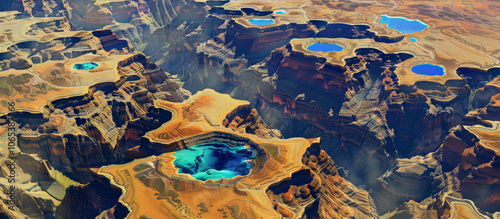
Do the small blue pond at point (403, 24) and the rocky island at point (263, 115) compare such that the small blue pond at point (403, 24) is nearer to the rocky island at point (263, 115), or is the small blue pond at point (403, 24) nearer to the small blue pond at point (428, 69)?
the rocky island at point (263, 115)

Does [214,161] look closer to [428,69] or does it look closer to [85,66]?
[85,66]

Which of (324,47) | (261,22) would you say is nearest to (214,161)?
(324,47)

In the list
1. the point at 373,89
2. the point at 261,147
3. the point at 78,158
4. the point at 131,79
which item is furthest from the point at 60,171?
the point at 373,89

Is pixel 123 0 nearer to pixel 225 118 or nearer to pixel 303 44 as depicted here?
pixel 303 44

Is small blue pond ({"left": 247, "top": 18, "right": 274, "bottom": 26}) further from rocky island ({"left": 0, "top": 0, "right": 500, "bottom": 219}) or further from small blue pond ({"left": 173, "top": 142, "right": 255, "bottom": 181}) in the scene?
small blue pond ({"left": 173, "top": 142, "right": 255, "bottom": 181})

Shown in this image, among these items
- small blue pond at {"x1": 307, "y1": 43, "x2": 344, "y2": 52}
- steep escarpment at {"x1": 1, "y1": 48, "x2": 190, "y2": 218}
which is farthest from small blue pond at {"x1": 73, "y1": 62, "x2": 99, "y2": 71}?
small blue pond at {"x1": 307, "y1": 43, "x2": 344, "y2": 52}

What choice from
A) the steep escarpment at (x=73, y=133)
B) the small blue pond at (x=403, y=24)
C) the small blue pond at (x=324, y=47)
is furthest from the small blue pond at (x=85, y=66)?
the small blue pond at (x=403, y=24)
